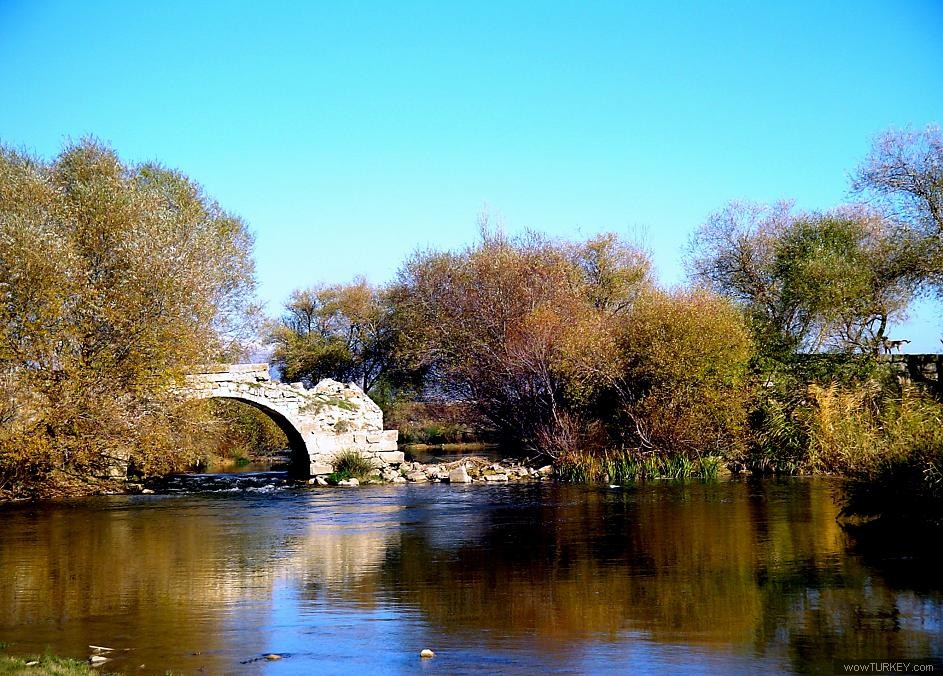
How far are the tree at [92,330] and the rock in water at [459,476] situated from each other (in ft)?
29.1

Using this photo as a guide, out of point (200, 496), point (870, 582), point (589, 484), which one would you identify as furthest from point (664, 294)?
point (870, 582)

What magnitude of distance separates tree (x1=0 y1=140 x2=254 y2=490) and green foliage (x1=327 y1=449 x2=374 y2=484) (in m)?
5.80

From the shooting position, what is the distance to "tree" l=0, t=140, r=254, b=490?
1026 inches

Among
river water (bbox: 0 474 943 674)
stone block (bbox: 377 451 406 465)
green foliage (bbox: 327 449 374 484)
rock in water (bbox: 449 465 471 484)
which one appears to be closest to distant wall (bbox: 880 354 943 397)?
river water (bbox: 0 474 943 674)

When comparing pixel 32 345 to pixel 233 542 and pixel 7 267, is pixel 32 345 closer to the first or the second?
pixel 7 267

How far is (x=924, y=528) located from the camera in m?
16.1

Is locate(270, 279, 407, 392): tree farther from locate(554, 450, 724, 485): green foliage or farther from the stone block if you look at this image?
locate(554, 450, 724, 485): green foliage

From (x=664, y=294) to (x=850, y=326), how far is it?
8.22 m

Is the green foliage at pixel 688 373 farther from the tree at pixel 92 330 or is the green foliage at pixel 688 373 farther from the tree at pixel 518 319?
the tree at pixel 92 330

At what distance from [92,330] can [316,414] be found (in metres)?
9.22

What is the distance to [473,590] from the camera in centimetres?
1392

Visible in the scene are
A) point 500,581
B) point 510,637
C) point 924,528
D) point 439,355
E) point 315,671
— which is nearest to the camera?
point 315,671

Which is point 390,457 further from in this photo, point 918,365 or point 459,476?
point 918,365

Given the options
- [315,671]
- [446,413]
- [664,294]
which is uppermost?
[664,294]
